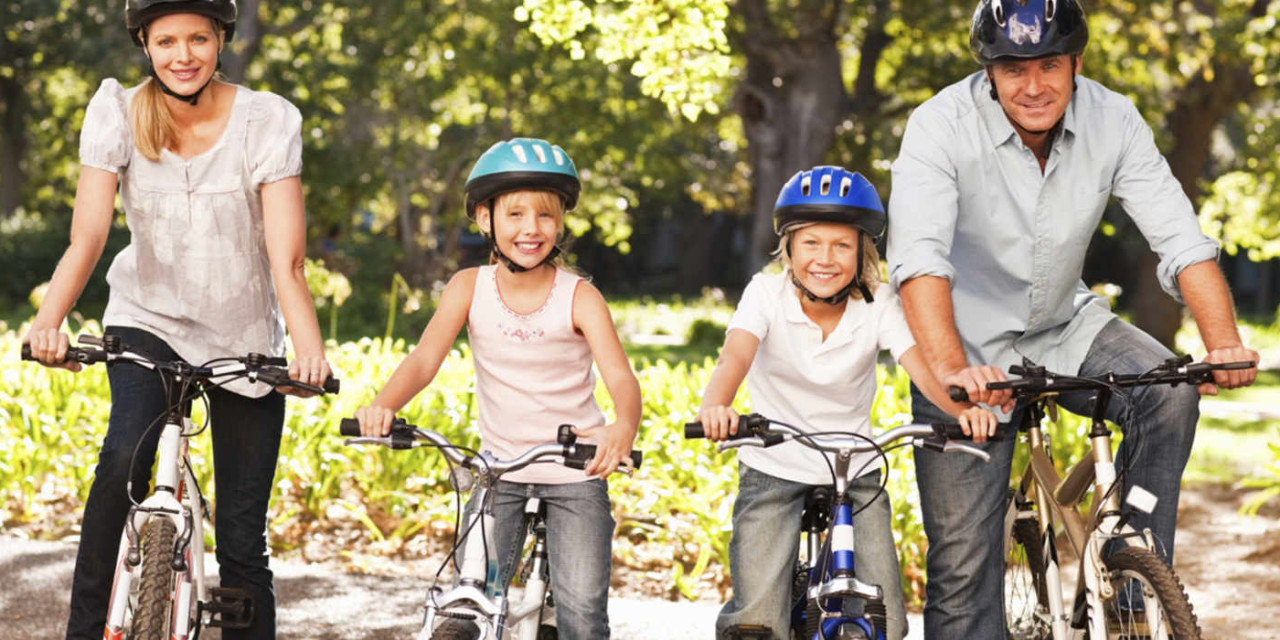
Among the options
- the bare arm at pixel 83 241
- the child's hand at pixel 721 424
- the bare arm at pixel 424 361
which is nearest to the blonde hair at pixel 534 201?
the bare arm at pixel 424 361

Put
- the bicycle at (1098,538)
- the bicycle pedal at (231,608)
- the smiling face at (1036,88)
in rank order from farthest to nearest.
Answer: the bicycle pedal at (231,608), the smiling face at (1036,88), the bicycle at (1098,538)

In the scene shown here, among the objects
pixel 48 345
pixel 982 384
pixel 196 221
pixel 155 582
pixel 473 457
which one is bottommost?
pixel 155 582

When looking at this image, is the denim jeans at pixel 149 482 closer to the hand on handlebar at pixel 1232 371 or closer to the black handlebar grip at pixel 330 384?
the black handlebar grip at pixel 330 384

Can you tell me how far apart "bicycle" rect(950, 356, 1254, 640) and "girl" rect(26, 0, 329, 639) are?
72.7 inches

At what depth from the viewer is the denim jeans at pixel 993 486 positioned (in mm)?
3654

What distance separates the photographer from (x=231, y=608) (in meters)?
3.93

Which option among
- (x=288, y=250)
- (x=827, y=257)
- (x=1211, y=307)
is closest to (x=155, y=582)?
(x=288, y=250)

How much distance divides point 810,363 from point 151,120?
181 centimetres

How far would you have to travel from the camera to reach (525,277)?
3840mm

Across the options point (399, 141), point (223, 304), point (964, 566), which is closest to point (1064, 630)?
point (964, 566)

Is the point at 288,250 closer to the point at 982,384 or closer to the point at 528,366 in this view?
the point at 528,366

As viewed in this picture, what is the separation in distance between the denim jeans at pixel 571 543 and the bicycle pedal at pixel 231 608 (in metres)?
0.76

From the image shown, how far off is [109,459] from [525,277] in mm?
1139

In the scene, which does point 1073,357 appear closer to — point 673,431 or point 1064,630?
point 1064,630
